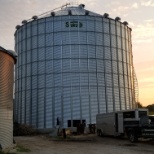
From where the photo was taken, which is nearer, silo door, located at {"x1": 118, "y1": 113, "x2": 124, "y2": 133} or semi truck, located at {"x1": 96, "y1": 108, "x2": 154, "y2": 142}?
semi truck, located at {"x1": 96, "y1": 108, "x2": 154, "y2": 142}

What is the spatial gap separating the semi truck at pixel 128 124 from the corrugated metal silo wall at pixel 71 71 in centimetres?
726

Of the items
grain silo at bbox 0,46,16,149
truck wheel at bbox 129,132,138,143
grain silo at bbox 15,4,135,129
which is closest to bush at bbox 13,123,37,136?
grain silo at bbox 15,4,135,129

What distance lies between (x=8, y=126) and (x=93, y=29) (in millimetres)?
28150

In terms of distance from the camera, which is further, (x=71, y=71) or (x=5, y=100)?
(x=71, y=71)

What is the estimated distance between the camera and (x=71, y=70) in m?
47.4

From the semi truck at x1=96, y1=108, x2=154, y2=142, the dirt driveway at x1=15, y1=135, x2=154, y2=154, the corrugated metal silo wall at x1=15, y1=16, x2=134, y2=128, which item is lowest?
the dirt driveway at x1=15, y1=135, x2=154, y2=154

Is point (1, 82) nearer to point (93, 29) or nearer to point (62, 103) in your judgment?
point (62, 103)

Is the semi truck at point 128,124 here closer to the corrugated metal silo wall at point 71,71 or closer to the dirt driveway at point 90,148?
the dirt driveway at point 90,148

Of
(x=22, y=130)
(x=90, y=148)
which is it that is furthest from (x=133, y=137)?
(x=22, y=130)

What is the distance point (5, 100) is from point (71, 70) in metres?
23.2

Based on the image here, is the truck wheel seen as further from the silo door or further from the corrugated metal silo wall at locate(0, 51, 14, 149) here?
the corrugated metal silo wall at locate(0, 51, 14, 149)

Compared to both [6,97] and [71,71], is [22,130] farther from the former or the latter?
[6,97]

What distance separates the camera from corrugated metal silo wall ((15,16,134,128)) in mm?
46594

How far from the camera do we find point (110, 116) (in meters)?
37.7
